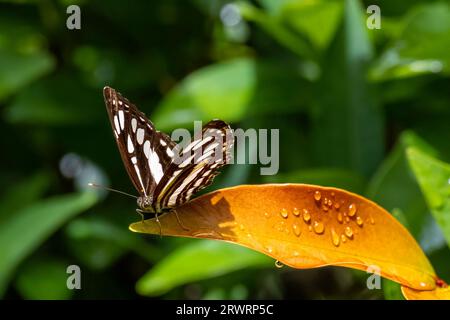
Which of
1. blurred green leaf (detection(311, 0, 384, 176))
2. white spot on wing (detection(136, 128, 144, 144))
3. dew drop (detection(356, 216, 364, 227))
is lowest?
dew drop (detection(356, 216, 364, 227))

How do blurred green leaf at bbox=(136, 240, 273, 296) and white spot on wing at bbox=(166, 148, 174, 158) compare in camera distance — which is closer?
white spot on wing at bbox=(166, 148, 174, 158)

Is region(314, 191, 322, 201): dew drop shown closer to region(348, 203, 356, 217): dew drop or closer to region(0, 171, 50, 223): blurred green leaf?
region(348, 203, 356, 217): dew drop

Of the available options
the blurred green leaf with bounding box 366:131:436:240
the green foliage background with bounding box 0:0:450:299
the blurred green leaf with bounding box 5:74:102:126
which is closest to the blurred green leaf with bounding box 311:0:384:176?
the green foliage background with bounding box 0:0:450:299

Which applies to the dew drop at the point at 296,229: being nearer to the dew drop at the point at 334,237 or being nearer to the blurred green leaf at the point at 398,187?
the dew drop at the point at 334,237

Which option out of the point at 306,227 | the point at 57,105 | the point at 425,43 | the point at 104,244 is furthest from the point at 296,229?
the point at 57,105

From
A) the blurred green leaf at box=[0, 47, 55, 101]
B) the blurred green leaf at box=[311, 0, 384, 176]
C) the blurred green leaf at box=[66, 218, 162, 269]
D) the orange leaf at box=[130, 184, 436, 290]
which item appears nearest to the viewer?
the orange leaf at box=[130, 184, 436, 290]

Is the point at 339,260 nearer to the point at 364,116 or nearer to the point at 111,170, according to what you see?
the point at 364,116

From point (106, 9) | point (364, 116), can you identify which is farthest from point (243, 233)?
point (106, 9)
